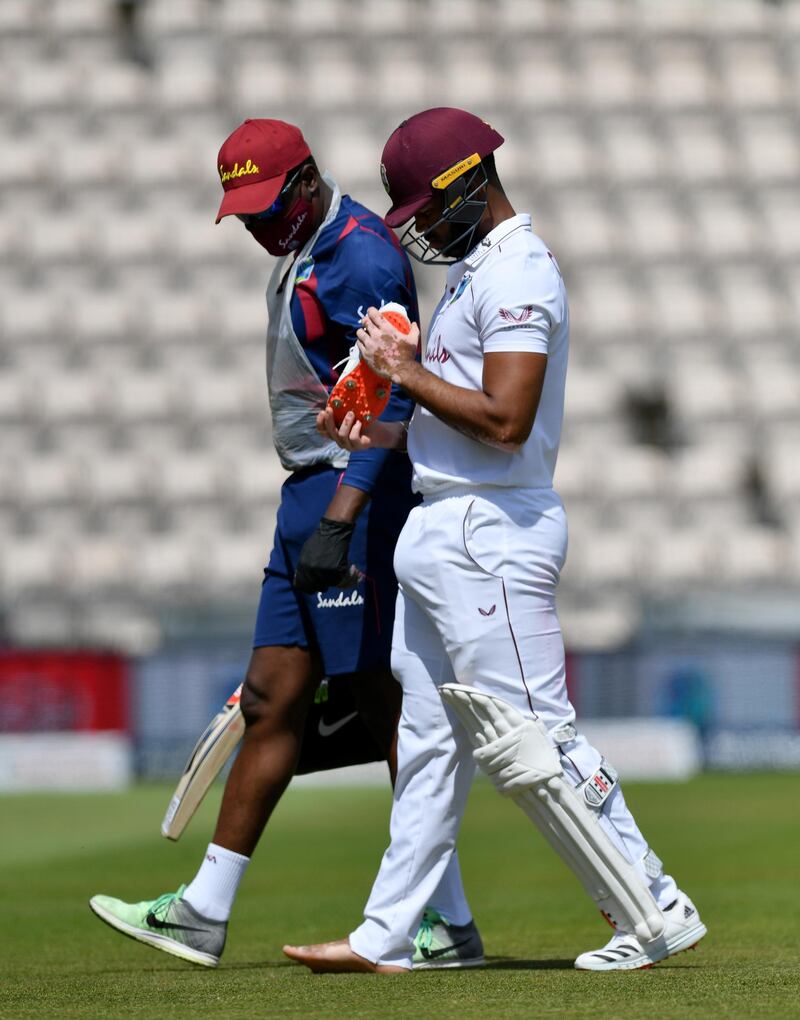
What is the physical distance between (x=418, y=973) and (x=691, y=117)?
55.3 feet

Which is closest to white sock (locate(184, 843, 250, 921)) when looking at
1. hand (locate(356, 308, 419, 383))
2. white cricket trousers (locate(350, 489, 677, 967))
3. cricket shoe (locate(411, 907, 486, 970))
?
cricket shoe (locate(411, 907, 486, 970))

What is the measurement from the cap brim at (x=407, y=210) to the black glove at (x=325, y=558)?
2.44 ft

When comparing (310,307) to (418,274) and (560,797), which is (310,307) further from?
(418,274)

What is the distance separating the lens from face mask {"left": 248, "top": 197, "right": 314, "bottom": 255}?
4.53 m

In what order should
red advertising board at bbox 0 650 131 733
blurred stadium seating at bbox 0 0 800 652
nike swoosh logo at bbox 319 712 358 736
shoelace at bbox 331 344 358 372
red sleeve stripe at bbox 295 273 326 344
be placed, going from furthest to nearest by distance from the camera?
blurred stadium seating at bbox 0 0 800 652 < red advertising board at bbox 0 650 131 733 < nike swoosh logo at bbox 319 712 358 736 < red sleeve stripe at bbox 295 273 326 344 < shoelace at bbox 331 344 358 372

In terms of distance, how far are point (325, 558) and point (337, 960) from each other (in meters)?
0.91

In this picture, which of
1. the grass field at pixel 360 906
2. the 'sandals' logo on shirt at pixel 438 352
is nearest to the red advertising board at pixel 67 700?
the grass field at pixel 360 906

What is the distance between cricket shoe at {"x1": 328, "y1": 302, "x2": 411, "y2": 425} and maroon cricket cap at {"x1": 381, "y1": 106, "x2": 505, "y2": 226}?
0.81 feet

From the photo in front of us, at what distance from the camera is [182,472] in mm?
17125

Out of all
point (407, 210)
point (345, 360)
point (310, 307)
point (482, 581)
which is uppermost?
point (407, 210)

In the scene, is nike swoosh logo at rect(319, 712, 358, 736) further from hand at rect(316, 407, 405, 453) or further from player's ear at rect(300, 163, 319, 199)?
A: player's ear at rect(300, 163, 319, 199)

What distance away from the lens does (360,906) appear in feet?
21.6

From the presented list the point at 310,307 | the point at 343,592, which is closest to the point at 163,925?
the point at 343,592

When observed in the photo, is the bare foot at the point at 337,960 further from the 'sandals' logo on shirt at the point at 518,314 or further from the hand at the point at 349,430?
the 'sandals' logo on shirt at the point at 518,314
